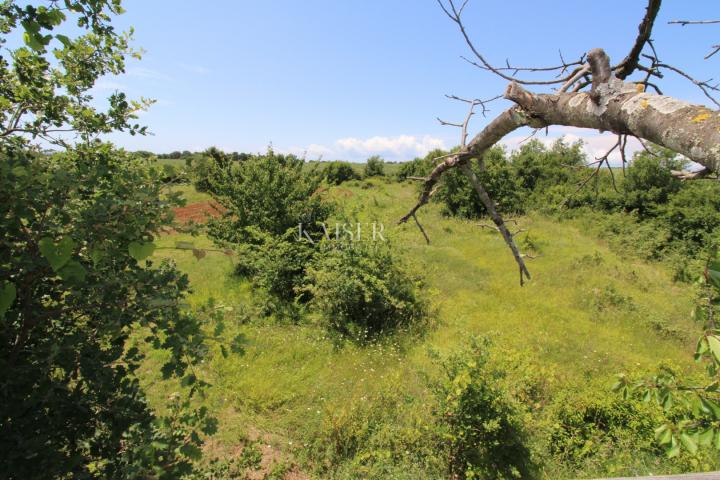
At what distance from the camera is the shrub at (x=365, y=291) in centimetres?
772

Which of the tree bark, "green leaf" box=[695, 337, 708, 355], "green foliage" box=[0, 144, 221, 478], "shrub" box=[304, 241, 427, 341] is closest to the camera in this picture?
the tree bark

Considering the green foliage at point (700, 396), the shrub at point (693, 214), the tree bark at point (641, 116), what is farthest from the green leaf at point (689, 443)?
the shrub at point (693, 214)

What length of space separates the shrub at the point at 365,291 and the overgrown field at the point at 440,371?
1.49 feet

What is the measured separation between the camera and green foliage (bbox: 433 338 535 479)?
3949 millimetres

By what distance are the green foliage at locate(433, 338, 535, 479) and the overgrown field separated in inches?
8.1

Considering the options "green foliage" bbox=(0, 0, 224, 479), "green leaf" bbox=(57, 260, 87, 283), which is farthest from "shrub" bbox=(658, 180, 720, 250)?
"green leaf" bbox=(57, 260, 87, 283)

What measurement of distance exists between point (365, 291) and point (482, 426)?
13.0 ft

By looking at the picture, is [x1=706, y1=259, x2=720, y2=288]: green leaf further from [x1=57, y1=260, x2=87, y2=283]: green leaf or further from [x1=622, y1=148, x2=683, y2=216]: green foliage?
[x1=622, y1=148, x2=683, y2=216]: green foliage

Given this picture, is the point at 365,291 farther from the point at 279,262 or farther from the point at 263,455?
the point at 263,455

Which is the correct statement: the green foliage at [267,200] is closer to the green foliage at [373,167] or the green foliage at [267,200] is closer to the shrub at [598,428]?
the shrub at [598,428]

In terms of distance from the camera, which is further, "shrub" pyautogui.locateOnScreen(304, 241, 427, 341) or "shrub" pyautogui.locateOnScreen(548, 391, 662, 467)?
"shrub" pyautogui.locateOnScreen(304, 241, 427, 341)

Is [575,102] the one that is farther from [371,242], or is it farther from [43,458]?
[371,242]

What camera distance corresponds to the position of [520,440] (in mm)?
4035

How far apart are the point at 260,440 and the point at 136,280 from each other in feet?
12.6
